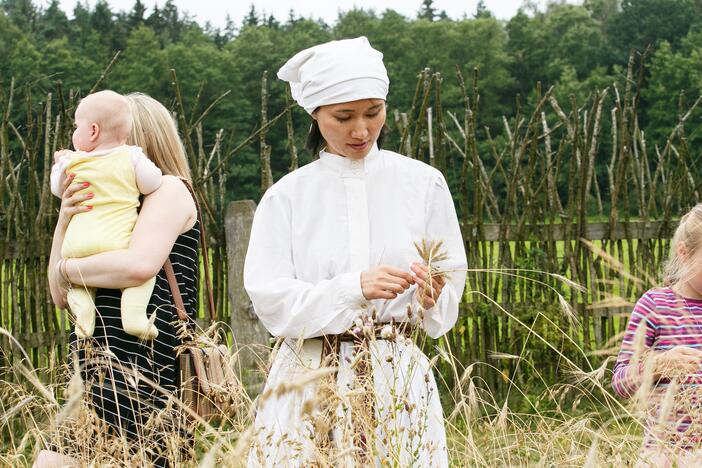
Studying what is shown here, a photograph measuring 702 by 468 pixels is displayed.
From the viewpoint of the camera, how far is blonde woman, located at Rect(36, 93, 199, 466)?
232 centimetres

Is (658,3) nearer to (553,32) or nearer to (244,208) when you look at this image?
(553,32)

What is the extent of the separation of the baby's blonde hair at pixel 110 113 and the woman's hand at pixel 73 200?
0.15 m

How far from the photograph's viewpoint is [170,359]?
2.42m

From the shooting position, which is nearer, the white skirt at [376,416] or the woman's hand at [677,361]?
the white skirt at [376,416]

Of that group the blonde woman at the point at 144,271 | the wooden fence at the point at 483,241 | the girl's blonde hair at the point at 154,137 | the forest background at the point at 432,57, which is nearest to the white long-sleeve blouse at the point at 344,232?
the blonde woman at the point at 144,271

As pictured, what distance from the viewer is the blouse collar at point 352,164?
2285 millimetres

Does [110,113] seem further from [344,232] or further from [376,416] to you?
[376,416]

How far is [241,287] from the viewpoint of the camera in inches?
201

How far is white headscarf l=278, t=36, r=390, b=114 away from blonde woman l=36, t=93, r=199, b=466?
1.52ft

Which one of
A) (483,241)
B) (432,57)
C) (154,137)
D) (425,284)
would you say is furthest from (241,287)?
(432,57)

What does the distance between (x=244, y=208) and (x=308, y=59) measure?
2736mm

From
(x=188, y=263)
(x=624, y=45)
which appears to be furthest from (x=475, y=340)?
(x=624, y=45)

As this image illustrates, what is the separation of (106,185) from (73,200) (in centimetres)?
10

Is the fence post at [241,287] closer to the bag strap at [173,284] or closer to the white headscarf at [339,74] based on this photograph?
the bag strap at [173,284]
